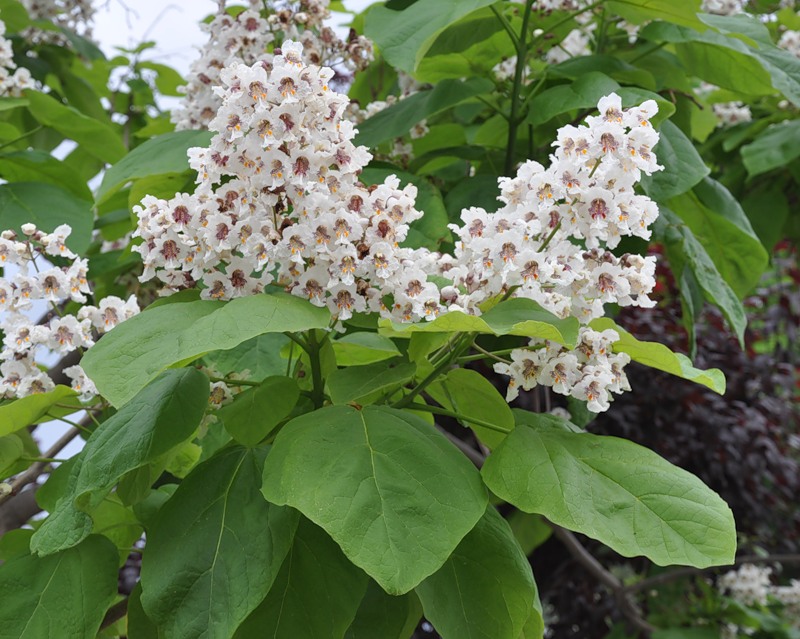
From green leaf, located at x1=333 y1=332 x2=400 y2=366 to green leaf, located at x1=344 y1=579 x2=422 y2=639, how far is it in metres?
0.27

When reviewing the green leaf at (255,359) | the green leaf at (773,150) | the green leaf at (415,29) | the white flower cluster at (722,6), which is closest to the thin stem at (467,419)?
the green leaf at (255,359)

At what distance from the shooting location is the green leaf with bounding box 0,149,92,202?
1.70 meters

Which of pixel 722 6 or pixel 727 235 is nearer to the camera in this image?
pixel 727 235

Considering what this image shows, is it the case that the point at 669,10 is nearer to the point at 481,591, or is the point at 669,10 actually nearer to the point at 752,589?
the point at 481,591

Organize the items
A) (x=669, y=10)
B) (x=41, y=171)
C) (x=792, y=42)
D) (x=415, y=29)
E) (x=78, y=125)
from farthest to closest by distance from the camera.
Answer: (x=792, y=42) → (x=78, y=125) → (x=41, y=171) → (x=669, y=10) → (x=415, y=29)

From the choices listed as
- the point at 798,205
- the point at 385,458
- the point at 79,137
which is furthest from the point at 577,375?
the point at 798,205

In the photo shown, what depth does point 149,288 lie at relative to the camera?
82.4 inches

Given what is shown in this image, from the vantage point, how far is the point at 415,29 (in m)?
1.26

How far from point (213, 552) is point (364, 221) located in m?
0.38

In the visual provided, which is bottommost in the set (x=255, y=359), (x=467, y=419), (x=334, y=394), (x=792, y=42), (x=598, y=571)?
(x=598, y=571)

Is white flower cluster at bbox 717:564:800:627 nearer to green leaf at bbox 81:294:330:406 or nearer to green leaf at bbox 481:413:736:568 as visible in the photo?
green leaf at bbox 481:413:736:568

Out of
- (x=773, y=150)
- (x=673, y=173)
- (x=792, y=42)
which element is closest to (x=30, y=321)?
(x=673, y=173)

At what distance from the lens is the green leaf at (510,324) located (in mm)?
802

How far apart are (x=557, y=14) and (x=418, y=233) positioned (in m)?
0.58
